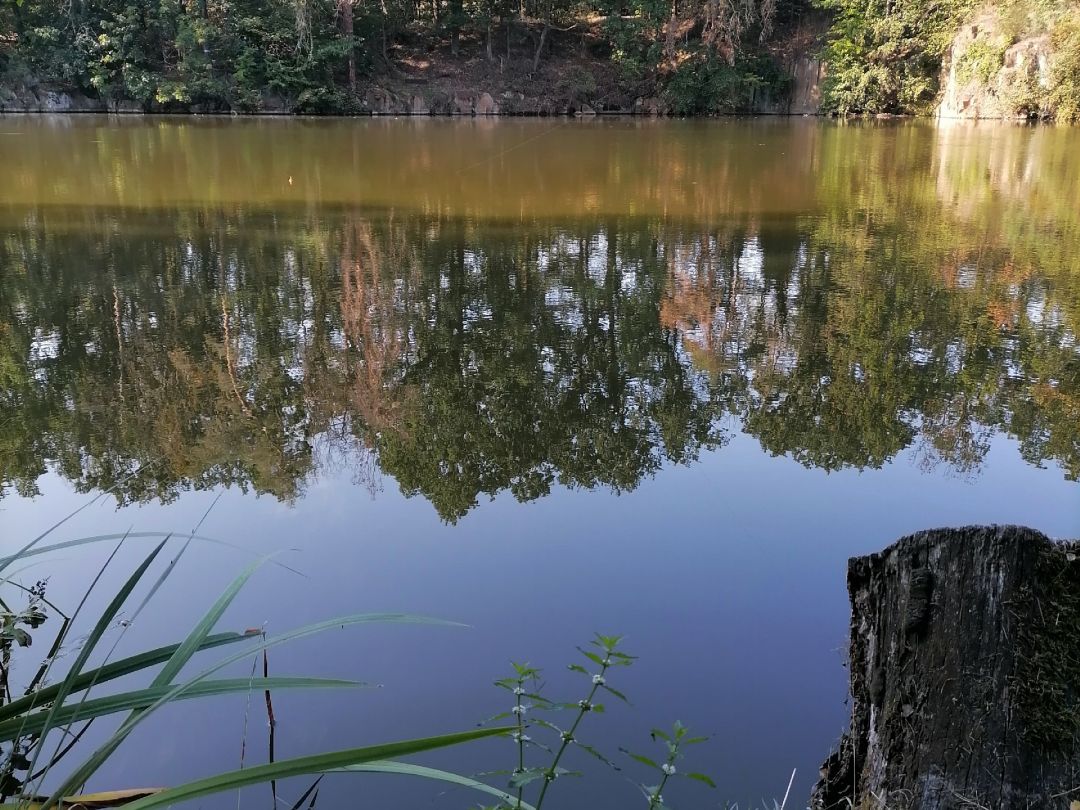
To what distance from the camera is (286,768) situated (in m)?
0.98

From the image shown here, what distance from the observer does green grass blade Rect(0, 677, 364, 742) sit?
1144 millimetres

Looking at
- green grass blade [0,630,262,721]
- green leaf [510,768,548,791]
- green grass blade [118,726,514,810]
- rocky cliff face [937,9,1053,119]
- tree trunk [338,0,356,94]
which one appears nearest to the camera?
green grass blade [118,726,514,810]

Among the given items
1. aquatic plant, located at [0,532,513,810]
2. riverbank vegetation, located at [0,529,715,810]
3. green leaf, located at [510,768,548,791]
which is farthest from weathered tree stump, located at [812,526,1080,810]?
aquatic plant, located at [0,532,513,810]

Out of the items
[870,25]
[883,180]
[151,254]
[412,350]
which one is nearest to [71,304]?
[151,254]

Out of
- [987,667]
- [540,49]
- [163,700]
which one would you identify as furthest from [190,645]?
[540,49]

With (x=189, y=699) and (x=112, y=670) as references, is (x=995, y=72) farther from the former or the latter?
(x=112, y=670)

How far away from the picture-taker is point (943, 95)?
25.3 m

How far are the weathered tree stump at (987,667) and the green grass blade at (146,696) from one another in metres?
0.97

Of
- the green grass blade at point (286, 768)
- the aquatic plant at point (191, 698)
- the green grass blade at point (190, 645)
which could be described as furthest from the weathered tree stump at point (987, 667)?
the green grass blade at point (190, 645)

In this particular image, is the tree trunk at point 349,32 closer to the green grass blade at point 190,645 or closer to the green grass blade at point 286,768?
the green grass blade at point 190,645

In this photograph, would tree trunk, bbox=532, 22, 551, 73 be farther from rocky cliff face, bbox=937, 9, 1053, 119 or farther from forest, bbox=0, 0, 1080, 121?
rocky cliff face, bbox=937, 9, 1053, 119

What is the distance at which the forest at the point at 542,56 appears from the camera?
79.8ft

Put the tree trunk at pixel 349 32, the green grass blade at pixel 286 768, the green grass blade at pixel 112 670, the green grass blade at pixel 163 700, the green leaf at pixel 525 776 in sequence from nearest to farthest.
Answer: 1. the green grass blade at pixel 286 768
2. the green grass blade at pixel 163 700
3. the green grass blade at pixel 112 670
4. the green leaf at pixel 525 776
5. the tree trunk at pixel 349 32

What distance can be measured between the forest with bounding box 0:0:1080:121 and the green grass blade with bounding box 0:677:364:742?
83.0 feet
